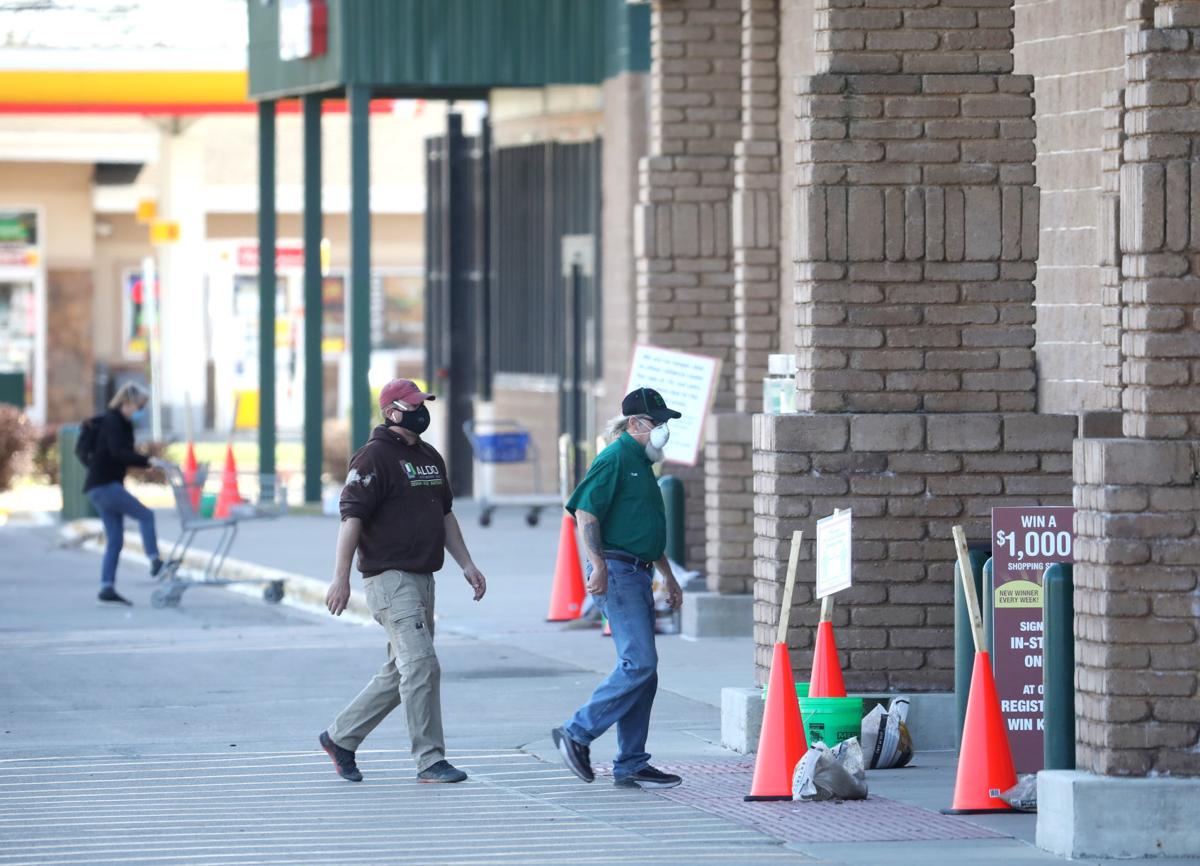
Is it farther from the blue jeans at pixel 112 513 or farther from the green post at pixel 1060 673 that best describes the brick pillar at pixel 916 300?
the blue jeans at pixel 112 513

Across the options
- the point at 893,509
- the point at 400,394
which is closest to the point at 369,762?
the point at 400,394

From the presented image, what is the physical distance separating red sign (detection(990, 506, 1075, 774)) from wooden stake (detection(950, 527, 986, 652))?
0.13m

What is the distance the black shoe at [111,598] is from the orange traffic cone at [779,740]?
400 inches

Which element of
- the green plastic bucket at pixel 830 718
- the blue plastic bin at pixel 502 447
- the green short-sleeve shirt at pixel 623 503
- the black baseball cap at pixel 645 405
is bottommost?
the green plastic bucket at pixel 830 718

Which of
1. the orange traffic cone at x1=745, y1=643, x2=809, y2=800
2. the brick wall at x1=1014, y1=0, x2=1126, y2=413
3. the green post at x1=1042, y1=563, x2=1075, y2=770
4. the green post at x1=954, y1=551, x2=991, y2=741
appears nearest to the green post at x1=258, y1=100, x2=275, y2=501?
the brick wall at x1=1014, y1=0, x2=1126, y2=413

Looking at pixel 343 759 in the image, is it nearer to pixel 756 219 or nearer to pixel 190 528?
pixel 756 219

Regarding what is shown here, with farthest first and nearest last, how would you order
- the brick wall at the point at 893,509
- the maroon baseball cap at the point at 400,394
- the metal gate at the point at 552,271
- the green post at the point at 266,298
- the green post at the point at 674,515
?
the green post at the point at 266,298
the metal gate at the point at 552,271
the green post at the point at 674,515
the brick wall at the point at 893,509
the maroon baseball cap at the point at 400,394

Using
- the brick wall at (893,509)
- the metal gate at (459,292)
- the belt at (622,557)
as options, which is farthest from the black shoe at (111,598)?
the metal gate at (459,292)

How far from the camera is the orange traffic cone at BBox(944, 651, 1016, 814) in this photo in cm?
937

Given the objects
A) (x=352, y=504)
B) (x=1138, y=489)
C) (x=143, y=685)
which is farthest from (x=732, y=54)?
→ (x=1138, y=489)

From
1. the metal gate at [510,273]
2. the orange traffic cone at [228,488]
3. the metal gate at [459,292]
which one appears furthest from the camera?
the metal gate at [459,292]

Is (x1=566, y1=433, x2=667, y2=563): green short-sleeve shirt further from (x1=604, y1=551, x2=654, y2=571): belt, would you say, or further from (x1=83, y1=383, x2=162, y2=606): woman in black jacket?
(x1=83, y1=383, x2=162, y2=606): woman in black jacket

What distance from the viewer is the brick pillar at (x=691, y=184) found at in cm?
1681

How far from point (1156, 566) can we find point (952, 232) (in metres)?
3.02
